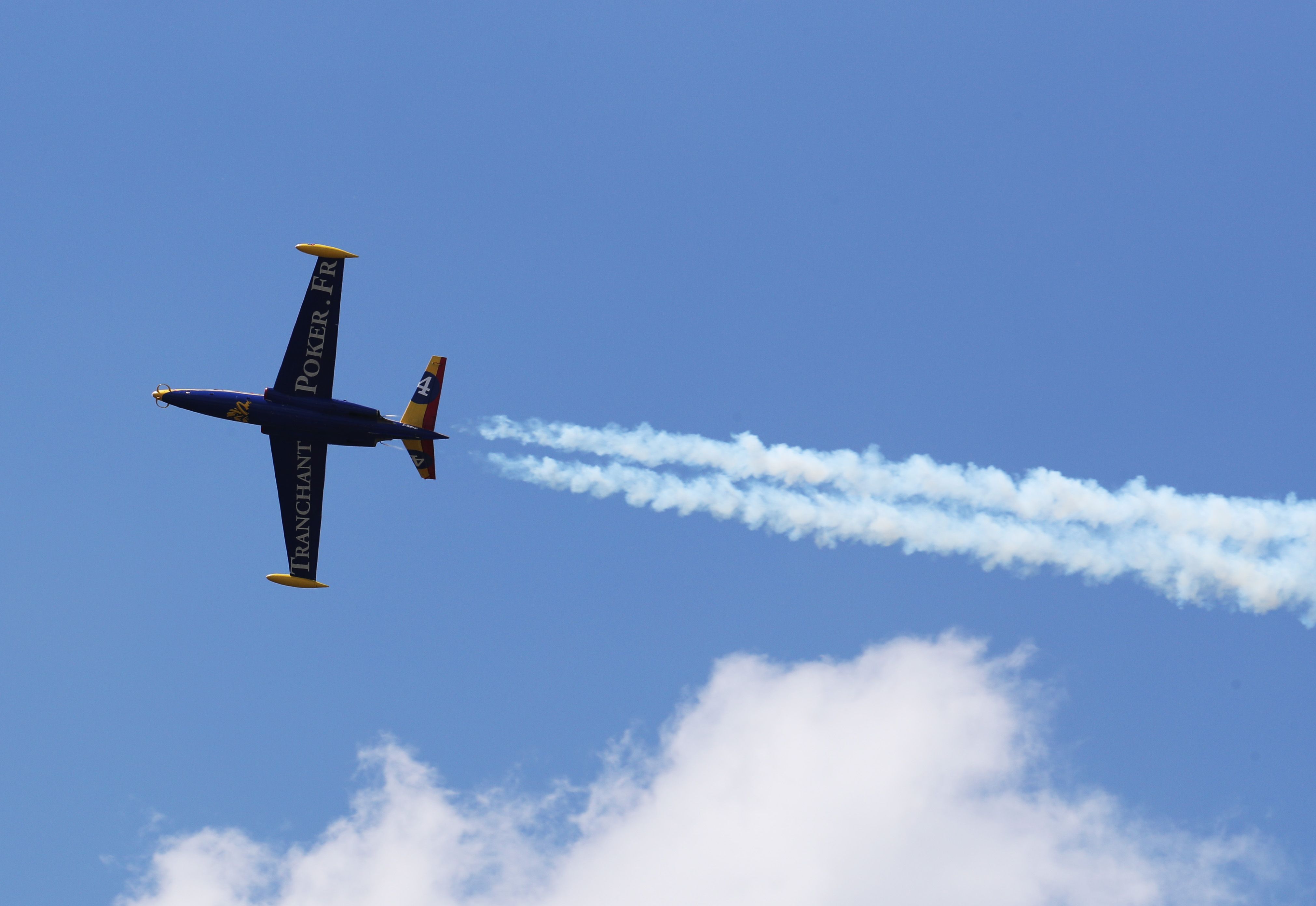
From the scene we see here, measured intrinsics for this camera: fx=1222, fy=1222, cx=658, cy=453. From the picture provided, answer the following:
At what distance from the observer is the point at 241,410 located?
67312mm

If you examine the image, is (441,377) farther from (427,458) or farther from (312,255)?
(312,255)

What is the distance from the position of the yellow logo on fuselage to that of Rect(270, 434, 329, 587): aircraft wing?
7.07ft

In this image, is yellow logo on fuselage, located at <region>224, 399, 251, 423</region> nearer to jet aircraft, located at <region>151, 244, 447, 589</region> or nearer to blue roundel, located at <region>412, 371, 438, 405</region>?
jet aircraft, located at <region>151, 244, 447, 589</region>

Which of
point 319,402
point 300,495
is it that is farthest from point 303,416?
point 300,495

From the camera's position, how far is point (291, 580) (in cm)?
7119

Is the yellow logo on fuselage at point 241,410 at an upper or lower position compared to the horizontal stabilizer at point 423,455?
upper

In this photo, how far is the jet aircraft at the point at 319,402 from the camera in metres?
66.2

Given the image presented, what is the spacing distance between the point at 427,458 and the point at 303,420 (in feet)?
23.4

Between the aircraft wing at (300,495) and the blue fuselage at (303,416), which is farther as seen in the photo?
the aircraft wing at (300,495)

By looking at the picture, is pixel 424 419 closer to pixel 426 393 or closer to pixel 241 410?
pixel 426 393

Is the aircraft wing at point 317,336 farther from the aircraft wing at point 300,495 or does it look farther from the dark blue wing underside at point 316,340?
the aircraft wing at point 300,495

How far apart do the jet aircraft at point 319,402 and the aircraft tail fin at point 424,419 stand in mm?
35

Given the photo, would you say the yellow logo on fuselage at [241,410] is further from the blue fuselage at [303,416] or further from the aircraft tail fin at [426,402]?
the aircraft tail fin at [426,402]

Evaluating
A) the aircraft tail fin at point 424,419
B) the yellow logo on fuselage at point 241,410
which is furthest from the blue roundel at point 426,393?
the yellow logo on fuselage at point 241,410
